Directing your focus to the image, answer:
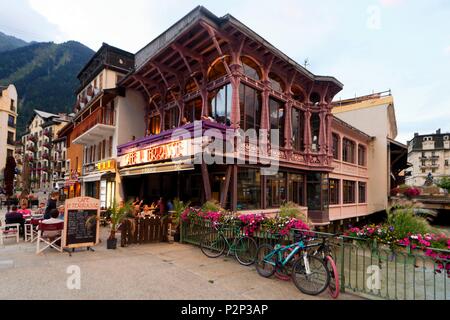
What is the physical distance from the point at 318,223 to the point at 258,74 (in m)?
10.3

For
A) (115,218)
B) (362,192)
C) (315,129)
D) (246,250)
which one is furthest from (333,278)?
(362,192)

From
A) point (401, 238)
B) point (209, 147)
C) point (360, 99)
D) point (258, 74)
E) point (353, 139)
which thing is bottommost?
point (401, 238)

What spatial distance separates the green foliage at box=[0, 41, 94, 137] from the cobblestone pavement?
350 ft

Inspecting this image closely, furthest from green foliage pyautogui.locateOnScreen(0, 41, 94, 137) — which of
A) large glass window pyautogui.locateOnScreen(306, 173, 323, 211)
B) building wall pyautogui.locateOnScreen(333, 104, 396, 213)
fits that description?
large glass window pyautogui.locateOnScreen(306, 173, 323, 211)

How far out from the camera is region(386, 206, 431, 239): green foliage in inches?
215

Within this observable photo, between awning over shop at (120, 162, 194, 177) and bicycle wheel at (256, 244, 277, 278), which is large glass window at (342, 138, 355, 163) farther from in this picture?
bicycle wheel at (256, 244, 277, 278)

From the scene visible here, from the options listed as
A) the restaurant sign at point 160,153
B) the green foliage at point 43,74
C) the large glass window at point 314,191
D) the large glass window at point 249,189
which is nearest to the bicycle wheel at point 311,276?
the restaurant sign at point 160,153

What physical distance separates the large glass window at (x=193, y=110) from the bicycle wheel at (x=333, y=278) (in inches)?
431

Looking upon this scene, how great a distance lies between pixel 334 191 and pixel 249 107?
12.3 m

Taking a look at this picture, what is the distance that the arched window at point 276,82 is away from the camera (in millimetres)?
14977
